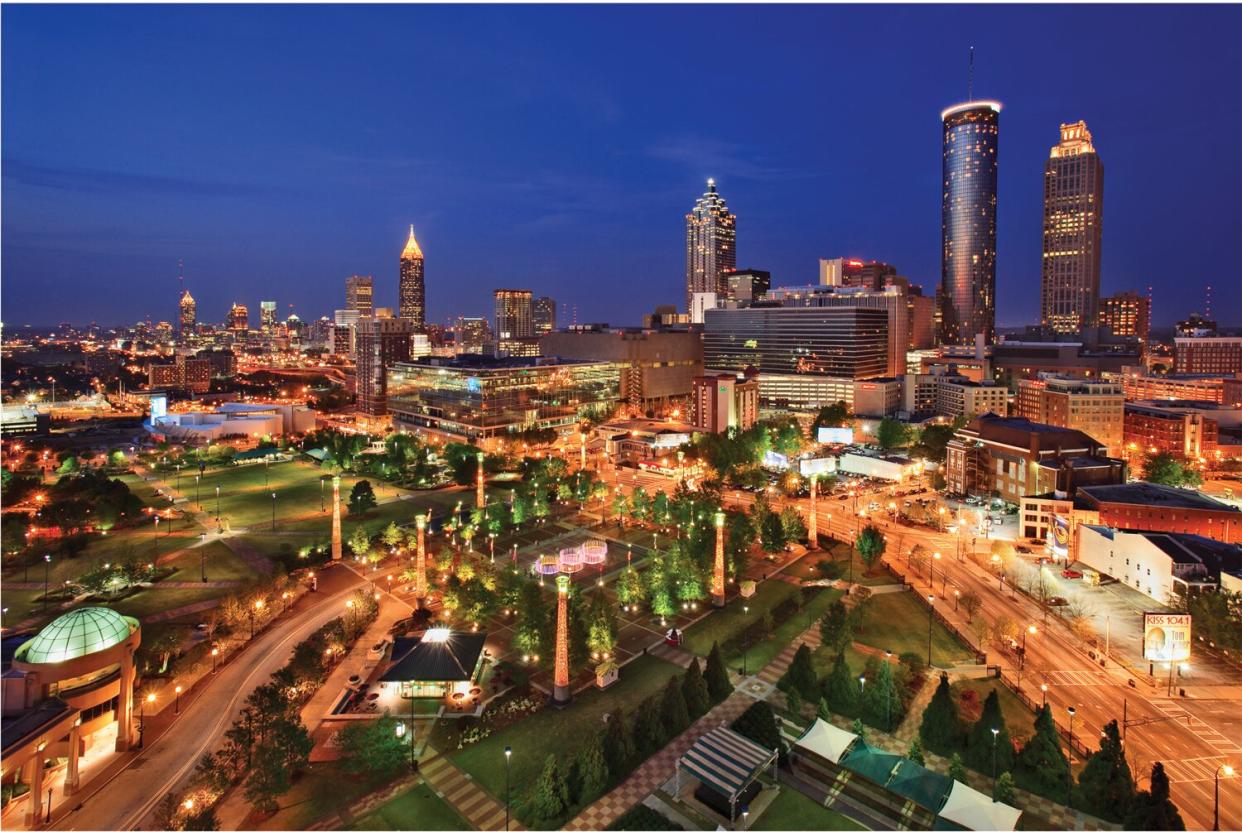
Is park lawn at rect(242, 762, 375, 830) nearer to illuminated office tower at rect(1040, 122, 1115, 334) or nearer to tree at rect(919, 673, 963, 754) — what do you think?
tree at rect(919, 673, 963, 754)

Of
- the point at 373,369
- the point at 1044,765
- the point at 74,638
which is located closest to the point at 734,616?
the point at 1044,765

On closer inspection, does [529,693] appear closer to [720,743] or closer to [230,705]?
[720,743]

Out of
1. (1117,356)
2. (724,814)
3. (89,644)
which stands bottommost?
(724,814)

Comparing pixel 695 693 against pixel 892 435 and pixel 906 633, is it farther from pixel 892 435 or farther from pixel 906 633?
pixel 892 435

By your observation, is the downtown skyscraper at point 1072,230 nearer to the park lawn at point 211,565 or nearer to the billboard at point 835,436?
the billboard at point 835,436

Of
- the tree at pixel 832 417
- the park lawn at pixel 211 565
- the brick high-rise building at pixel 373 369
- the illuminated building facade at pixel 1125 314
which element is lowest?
the park lawn at pixel 211 565

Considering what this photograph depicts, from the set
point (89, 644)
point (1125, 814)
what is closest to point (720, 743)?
point (1125, 814)

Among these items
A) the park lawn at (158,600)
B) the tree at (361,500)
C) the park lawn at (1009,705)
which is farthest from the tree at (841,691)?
the tree at (361,500)
